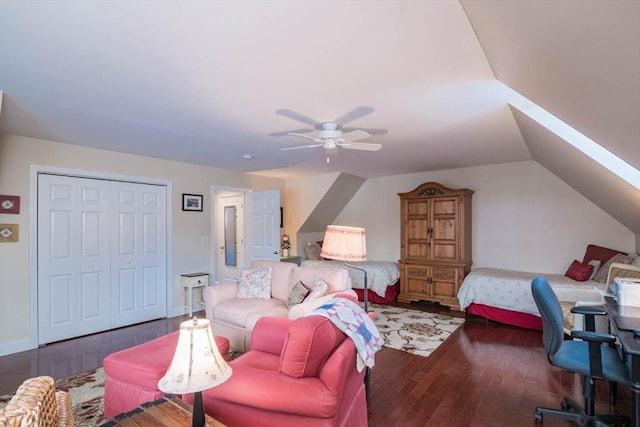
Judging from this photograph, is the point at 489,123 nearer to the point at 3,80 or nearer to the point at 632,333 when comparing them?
the point at 632,333

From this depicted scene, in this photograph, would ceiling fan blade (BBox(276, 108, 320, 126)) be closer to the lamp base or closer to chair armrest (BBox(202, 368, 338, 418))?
chair armrest (BBox(202, 368, 338, 418))

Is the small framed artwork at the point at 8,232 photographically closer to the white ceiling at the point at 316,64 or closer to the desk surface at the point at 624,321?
the white ceiling at the point at 316,64

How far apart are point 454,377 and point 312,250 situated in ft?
13.2

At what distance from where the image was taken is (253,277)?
3.99 m

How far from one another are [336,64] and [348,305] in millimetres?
1551

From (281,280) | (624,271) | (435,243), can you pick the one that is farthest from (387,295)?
(624,271)

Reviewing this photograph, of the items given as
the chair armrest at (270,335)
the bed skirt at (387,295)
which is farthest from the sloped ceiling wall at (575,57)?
the bed skirt at (387,295)

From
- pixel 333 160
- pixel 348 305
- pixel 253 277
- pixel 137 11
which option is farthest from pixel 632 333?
pixel 333 160

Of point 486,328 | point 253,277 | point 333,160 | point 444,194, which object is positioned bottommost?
point 486,328

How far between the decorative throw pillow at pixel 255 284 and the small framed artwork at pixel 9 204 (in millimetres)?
2647

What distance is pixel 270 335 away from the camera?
7.72 feet

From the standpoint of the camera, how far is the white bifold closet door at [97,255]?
385cm

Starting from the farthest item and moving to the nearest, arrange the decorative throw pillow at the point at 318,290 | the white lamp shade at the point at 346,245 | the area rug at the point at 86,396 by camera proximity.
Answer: the decorative throw pillow at the point at 318,290, the white lamp shade at the point at 346,245, the area rug at the point at 86,396

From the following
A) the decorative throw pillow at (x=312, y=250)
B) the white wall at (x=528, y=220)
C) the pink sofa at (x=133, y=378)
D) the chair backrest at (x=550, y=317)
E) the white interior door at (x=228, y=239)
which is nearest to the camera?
the pink sofa at (x=133, y=378)
